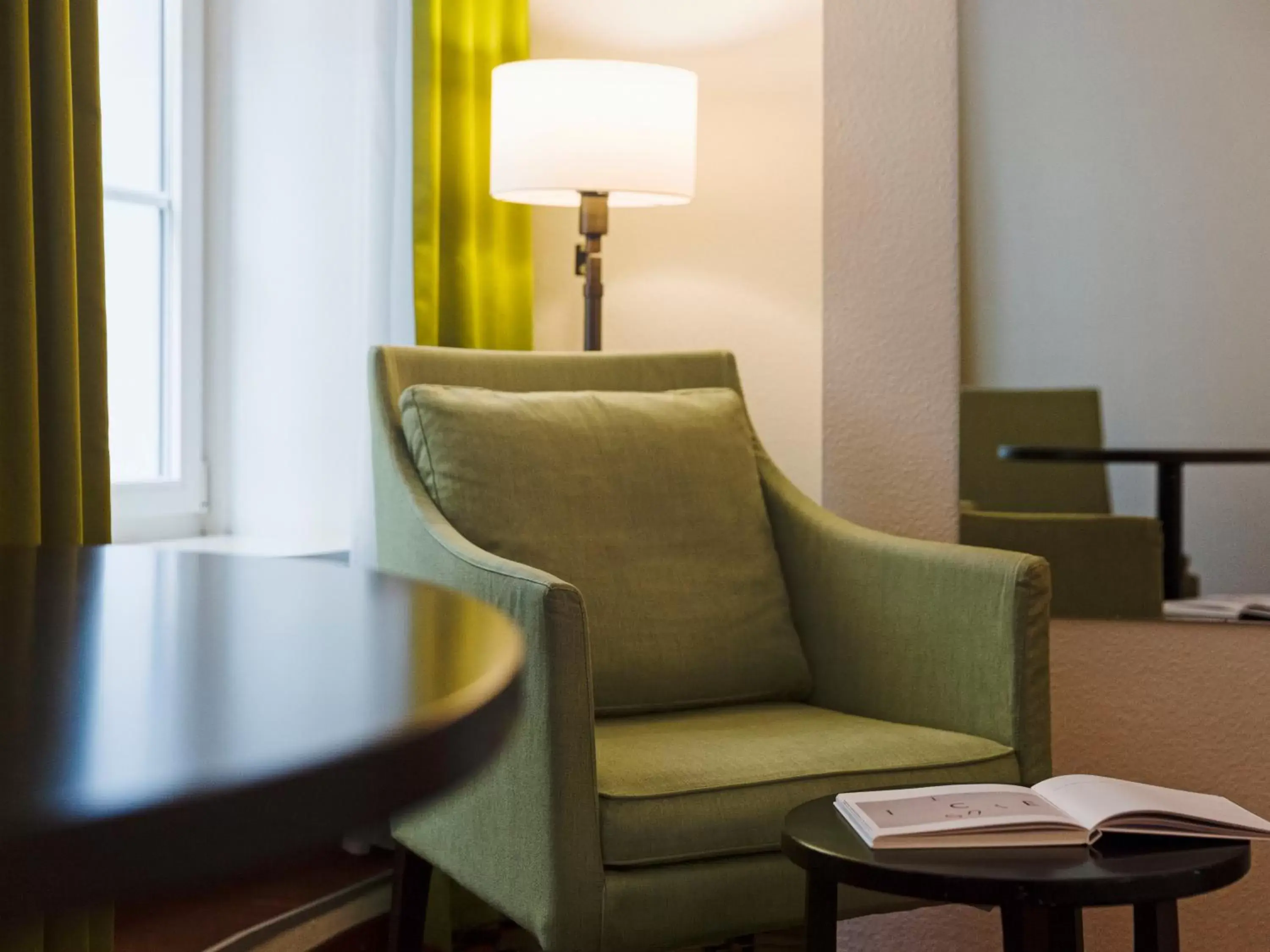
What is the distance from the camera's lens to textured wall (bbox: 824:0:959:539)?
2533 mm

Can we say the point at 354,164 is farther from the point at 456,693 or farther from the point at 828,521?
the point at 456,693

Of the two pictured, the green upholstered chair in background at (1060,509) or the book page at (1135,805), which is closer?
the book page at (1135,805)

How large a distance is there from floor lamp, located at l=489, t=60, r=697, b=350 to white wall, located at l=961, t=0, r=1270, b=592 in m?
0.55

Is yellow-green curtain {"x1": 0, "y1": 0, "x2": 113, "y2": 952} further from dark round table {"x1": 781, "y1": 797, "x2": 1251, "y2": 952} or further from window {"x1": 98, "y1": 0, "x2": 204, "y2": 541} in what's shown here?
dark round table {"x1": 781, "y1": 797, "x2": 1251, "y2": 952}

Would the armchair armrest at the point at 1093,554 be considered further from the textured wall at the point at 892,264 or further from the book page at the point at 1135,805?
the book page at the point at 1135,805

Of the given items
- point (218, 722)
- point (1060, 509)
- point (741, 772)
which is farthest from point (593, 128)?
point (218, 722)

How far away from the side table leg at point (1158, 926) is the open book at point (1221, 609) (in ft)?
3.59

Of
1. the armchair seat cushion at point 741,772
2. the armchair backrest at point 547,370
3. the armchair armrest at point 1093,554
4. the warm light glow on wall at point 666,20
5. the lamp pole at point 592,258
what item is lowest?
the armchair seat cushion at point 741,772

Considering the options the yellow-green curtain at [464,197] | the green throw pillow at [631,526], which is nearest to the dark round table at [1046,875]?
the green throw pillow at [631,526]

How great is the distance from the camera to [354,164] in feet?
8.38

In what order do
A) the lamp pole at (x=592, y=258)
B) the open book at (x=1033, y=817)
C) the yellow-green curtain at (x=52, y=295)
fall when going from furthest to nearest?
1. the lamp pole at (x=592, y=258)
2. the yellow-green curtain at (x=52, y=295)
3. the open book at (x=1033, y=817)

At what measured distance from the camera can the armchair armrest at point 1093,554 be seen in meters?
2.39

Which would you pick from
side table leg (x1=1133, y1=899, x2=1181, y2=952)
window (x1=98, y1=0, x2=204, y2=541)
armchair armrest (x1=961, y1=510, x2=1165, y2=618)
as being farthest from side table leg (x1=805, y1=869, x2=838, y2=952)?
window (x1=98, y1=0, x2=204, y2=541)

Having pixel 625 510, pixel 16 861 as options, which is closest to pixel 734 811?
pixel 625 510
